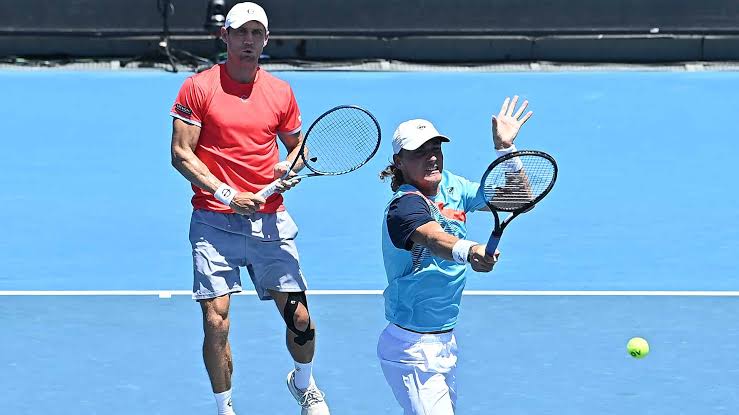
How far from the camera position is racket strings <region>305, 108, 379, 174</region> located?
25.7 ft

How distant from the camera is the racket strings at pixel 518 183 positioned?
5.87 meters

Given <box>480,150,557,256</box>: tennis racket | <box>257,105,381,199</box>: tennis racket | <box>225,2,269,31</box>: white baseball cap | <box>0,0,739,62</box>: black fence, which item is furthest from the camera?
<box>0,0,739,62</box>: black fence

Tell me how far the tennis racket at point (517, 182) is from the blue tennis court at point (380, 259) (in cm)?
220

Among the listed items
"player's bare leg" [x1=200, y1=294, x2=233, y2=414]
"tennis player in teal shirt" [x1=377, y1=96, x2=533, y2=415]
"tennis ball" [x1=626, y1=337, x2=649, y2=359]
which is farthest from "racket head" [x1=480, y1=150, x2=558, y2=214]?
"tennis ball" [x1=626, y1=337, x2=649, y2=359]

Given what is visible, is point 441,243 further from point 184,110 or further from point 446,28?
point 446,28

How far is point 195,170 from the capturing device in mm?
7359

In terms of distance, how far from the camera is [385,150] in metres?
14.9

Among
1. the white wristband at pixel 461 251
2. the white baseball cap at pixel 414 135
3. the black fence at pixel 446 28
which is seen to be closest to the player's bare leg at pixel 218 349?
the white baseball cap at pixel 414 135

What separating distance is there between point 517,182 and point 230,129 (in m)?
2.11

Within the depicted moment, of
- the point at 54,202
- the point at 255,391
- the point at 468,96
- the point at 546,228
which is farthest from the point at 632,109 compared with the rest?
the point at 255,391

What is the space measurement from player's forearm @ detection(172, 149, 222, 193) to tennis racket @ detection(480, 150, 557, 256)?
1961 mm

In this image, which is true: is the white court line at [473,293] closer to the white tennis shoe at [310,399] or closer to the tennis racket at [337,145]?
the tennis racket at [337,145]

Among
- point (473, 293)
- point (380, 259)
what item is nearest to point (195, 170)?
point (473, 293)

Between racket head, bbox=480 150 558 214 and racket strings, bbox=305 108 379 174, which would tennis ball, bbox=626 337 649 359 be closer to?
racket strings, bbox=305 108 379 174
